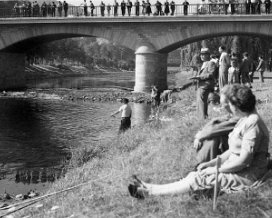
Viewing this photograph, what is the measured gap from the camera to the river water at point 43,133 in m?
10.7

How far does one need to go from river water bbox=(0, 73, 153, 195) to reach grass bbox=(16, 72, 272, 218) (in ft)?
4.16

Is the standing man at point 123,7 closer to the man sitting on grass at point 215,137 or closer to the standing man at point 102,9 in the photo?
the standing man at point 102,9

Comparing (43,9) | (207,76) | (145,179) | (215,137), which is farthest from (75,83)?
(215,137)

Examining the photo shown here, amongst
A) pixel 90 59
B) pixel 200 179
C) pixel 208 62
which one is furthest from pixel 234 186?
pixel 90 59

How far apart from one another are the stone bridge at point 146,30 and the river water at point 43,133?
23.4 ft

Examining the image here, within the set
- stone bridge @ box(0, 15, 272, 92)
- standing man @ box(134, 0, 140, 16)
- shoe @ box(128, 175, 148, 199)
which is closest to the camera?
shoe @ box(128, 175, 148, 199)

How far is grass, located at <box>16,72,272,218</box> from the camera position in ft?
15.8

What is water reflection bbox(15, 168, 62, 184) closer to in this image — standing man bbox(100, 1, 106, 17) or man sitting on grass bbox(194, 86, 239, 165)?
man sitting on grass bbox(194, 86, 239, 165)

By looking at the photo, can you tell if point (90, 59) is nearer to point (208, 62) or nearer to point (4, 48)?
point (4, 48)

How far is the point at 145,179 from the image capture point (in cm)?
647

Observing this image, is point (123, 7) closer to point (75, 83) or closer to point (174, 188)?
point (75, 83)

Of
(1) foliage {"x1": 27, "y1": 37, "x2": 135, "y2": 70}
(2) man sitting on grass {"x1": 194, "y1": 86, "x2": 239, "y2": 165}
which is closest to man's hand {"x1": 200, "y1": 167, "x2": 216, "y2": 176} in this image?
(2) man sitting on grass {"x1": 194, "y1": 86, "x2": 239, "y2": 165}

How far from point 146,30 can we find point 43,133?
666 inches

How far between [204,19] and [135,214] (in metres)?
26.1
